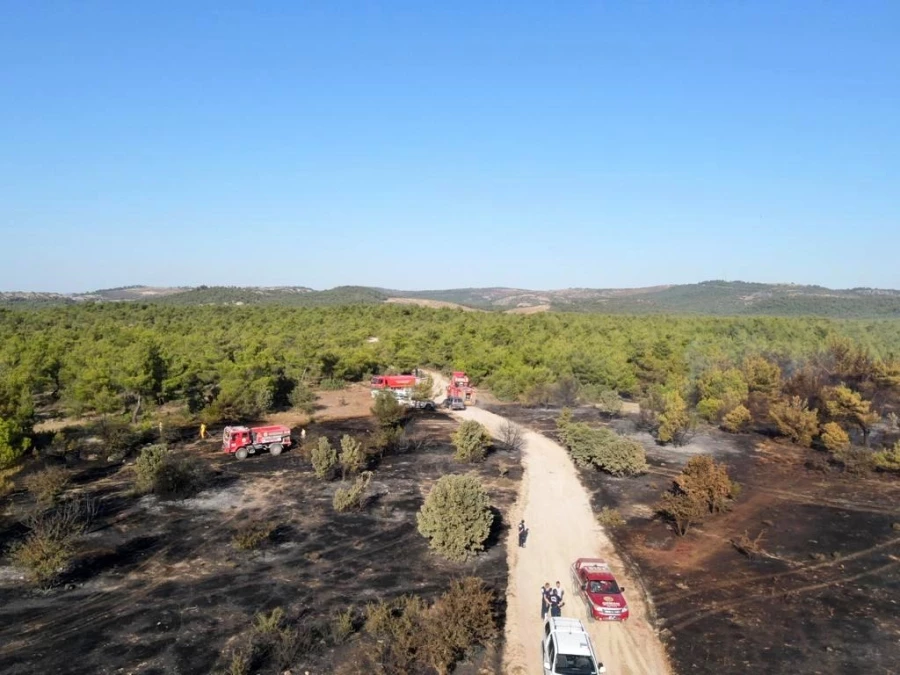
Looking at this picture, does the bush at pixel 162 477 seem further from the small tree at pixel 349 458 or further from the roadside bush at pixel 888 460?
the roadside bush at pixel 888 460

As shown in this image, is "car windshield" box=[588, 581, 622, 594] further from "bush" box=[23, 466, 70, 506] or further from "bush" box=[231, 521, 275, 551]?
"bush" box=[23, 466, 70, 506]

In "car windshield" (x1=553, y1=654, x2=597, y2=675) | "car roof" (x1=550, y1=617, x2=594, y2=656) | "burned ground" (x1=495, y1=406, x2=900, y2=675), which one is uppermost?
"car roof" (x1=550, y1=617, x2=594, y2=656)

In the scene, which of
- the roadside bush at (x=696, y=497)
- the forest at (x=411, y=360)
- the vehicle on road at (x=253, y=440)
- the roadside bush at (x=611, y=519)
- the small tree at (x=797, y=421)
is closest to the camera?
the roadside bush at (x=696, y=497)

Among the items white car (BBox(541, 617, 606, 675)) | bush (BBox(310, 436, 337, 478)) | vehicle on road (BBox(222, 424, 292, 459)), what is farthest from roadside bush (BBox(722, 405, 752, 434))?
white car (BBox(541, 617, 606, 675))

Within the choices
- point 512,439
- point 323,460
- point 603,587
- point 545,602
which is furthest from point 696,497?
point 323,460

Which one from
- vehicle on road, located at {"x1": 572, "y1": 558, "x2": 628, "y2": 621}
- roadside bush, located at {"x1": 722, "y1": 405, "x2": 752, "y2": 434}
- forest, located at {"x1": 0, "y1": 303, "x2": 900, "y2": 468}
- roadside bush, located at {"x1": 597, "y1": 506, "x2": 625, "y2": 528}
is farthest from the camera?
roadside bush, located at {"x1": 722, "y1": 405, "x2": 752, "y2": 434}

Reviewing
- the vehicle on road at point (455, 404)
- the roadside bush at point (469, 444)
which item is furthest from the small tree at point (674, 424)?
the vehicle on road at point (455, 404)

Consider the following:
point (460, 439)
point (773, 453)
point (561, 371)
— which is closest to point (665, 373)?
point (561, 371)

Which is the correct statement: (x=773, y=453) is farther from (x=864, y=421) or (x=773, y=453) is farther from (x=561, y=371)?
(x=561, y=371)
